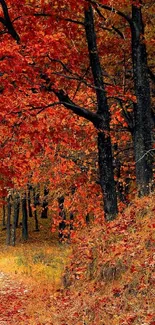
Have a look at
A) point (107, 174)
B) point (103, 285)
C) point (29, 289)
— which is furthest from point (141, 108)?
point (29, 289)

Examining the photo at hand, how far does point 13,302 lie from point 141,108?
6.11 m

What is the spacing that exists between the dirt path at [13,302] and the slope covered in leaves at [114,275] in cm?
90

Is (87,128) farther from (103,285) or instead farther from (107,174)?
(103,285)

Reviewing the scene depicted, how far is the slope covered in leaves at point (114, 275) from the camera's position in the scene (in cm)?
731

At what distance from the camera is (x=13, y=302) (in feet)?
38.4

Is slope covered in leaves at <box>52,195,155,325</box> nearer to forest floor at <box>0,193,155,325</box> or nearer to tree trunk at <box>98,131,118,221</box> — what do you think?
forest floor at <box>0,193,155,325</box>

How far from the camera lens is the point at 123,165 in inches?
669

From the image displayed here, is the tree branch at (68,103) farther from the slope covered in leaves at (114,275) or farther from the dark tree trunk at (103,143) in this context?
the slope covered in leaves at (114,275)

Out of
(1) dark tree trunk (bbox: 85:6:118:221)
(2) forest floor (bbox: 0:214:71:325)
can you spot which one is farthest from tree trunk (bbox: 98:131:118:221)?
(2) forest floor (bbox: 0:214:71:325)

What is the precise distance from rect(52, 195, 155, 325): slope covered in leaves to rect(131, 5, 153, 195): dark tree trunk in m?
1.76

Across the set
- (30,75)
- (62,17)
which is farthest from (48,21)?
(30,75)

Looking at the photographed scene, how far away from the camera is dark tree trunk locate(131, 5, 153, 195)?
12.3 m

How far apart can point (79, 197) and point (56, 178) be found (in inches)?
52.4

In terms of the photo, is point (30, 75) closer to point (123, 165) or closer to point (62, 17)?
point (62, 17)
